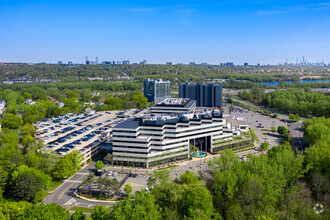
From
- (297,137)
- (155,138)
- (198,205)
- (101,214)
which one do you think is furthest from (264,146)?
(101,214)

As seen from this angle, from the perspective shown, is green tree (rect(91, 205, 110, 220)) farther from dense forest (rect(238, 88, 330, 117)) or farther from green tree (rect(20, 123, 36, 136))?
dense forest (rect(238, 88, 330, 117))

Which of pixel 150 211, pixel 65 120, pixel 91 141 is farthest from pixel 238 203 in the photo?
pixel 65 120

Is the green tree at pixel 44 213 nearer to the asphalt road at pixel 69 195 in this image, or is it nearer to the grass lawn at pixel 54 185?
the asphalt road at pixel 69 195

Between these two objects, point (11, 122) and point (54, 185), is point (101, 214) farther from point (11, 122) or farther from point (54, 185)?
point (11, 122)

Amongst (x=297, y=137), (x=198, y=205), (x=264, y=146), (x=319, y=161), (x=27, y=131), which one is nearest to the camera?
(x=198, y=205)

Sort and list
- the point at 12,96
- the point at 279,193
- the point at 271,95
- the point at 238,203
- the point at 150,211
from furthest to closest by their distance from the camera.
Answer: the point at 271,95
the point at 12,96
the point at 279,193
the point at 238,203
the point at 150,211

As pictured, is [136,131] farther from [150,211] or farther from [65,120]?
[65,120]
